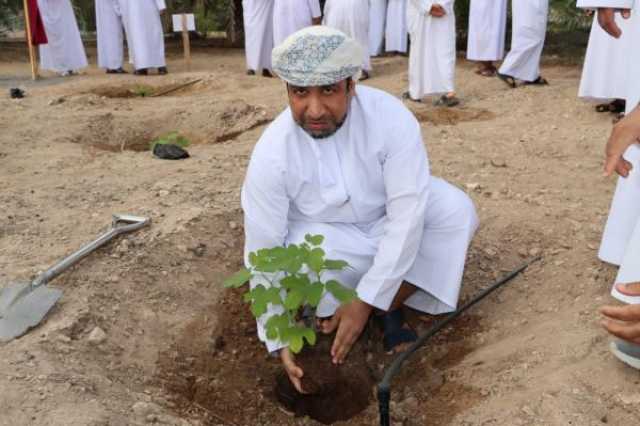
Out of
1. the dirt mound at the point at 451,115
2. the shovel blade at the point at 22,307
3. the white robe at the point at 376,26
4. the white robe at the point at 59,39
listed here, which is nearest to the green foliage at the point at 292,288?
the shovel blade at the point at 22,307

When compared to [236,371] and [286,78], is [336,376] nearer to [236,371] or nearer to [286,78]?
[236,371]

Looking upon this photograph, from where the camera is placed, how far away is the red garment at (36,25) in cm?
882

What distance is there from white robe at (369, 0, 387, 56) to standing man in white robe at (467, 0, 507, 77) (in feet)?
13.3

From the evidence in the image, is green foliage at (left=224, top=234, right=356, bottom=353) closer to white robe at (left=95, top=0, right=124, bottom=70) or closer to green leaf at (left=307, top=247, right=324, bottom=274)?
green leaf at (left=307, top=247, right=324, bottom=274)

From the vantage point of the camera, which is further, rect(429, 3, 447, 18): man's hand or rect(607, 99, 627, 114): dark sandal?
rect(429, 3, 447, 18): man's hand

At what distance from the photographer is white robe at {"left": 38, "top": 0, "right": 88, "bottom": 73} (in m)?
9.57

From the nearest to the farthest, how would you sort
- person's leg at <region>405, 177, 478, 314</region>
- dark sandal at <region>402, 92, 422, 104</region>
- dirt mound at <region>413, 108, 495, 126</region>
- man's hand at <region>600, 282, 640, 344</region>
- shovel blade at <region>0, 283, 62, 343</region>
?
1. man's hand at <region>600, 282, 640, 344</region>
2. shovel blade at <region>0, 283, 62, 343</region>
3. person's leg at <region>405, 177, 478, 314</region>
4. dirt mound at <region>413, 108, 495, 126</region>
5. dark sandal at <region>402, 92, 422, 104</region>

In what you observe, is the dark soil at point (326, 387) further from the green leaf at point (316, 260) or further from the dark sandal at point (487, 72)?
the dark sandal at point (487, 72)

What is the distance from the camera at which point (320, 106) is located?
2154 mm

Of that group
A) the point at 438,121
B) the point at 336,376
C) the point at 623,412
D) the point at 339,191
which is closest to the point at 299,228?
the point at 339,191

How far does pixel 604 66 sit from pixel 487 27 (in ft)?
8.65

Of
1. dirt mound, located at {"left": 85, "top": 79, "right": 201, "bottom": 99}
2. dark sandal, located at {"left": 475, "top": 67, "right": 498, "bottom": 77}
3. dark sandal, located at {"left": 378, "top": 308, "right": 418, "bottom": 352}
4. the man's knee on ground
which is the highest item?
the man's knee on ground

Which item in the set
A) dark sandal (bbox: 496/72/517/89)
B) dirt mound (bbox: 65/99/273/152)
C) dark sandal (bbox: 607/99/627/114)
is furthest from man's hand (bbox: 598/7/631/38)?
dark sandal (bbox: 496/72/517/89)

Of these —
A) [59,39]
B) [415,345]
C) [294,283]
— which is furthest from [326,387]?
[59,39]
